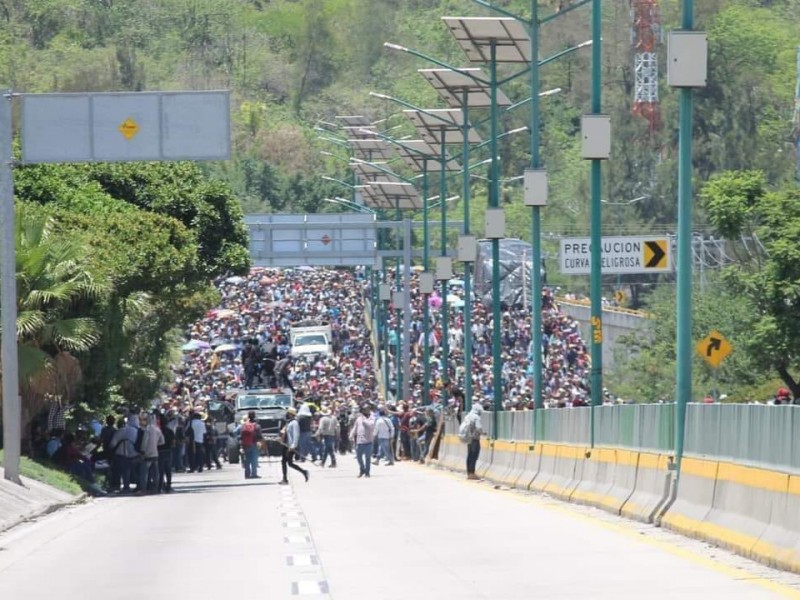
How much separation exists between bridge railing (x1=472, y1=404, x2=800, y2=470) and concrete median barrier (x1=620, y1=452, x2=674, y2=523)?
0.74 feet

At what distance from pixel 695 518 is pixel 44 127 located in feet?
61.3

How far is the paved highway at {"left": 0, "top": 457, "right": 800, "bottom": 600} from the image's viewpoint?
16062 millimetres

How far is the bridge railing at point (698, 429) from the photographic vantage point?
17.3 metres

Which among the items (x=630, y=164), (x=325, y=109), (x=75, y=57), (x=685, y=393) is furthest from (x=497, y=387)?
(x=325, y=109)

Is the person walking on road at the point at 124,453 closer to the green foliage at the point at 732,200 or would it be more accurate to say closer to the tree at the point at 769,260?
the tree at the point at 769,260

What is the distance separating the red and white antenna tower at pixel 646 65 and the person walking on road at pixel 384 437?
5566 cm

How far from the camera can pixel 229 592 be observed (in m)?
16.3

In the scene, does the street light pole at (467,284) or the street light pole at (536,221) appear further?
the street light pole at (467,284)

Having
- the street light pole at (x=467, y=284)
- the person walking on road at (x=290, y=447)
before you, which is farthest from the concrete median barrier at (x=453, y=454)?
the person walking on road at (x=290, y=447)

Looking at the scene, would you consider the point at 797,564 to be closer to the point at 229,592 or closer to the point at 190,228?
the point at 229,592

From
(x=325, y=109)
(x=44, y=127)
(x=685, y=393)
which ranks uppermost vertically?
(x=325, y=109)

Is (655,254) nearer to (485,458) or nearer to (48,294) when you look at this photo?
(485,458)

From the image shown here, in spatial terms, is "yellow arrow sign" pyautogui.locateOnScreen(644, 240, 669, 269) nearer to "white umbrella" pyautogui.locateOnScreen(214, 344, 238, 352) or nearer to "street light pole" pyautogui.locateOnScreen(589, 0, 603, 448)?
"street light pole" pyautogui.locateOnScreen(589, 0, 603, 448)

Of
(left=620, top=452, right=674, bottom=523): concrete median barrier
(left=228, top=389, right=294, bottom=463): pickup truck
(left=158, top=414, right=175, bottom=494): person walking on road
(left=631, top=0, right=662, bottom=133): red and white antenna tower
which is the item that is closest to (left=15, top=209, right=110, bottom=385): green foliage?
(left=158, top=414, right=175, bottom=494): person walking on road
